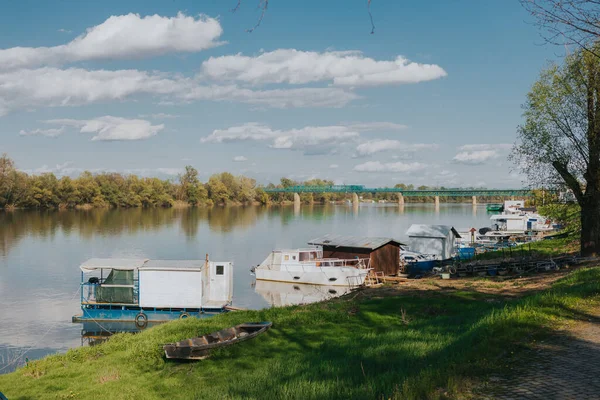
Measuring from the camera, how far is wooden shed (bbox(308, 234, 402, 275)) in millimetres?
44656

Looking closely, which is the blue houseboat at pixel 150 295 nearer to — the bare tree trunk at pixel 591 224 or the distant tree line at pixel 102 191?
the bare tree trunk at pixel 591 224

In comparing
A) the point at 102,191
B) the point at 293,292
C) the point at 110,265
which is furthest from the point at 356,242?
A: the point at 102,191

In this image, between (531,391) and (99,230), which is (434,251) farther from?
(99,230)

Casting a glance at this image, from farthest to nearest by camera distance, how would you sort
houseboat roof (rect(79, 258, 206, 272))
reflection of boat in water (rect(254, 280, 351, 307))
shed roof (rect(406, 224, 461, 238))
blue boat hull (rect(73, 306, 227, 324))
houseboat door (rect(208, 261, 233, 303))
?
shed roof (rect(406, 224, 461, 238)), reflection of boat in water (rect(254, 280, 351, 307)), houseboat door (rect(208, 261, 233, 303)), houseboat roof (rect(79, 258, 206, 272)), blue boat hull (rect(73, 306, 227, 324))

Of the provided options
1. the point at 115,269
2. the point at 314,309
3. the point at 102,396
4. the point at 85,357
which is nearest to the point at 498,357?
the point at 102,396

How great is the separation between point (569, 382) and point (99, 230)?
84.8 m

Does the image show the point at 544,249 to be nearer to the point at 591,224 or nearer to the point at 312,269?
the point at 591,224

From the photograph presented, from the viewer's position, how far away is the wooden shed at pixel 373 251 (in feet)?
147

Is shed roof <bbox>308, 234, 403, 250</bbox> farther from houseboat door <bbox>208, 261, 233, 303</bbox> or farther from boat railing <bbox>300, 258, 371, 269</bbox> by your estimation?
houseboat door <bbox>208, 261, 233, 303</bbox>

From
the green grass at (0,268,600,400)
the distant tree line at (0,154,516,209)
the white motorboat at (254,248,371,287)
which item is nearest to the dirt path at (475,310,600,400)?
the green grass at (0,268,600,400)

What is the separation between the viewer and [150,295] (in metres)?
32.6

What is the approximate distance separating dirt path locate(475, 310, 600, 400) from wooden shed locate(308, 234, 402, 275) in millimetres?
33296

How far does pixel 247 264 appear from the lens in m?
55.6

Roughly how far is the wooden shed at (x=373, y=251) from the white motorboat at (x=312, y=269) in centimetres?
69
